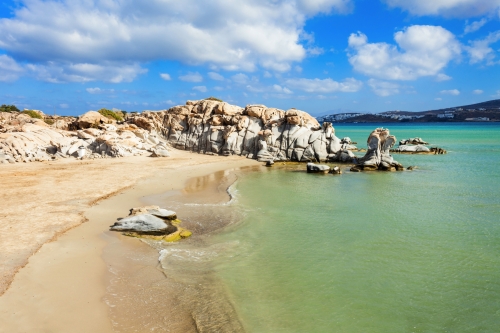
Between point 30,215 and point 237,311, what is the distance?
1028cm

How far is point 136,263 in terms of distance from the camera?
9.99m

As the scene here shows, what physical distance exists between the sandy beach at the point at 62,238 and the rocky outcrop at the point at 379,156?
1457 cm

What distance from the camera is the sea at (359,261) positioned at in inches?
301

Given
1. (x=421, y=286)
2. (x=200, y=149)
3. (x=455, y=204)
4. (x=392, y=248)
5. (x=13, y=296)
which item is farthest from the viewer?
(x=200, y=149)

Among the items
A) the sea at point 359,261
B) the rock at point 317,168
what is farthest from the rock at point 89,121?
the sea at point 359,261

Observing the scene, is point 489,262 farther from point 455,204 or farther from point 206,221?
point 206,221

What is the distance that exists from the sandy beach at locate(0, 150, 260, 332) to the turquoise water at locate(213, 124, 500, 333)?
3.56m

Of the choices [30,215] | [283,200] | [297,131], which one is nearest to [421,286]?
[283,200]

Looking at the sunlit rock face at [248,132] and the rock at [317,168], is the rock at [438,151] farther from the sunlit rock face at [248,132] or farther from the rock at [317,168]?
the rock at [317,168]

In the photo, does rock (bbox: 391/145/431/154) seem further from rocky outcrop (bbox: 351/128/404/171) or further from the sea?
the sea

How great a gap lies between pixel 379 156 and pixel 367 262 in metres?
21.8

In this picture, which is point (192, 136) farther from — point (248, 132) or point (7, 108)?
point (7, 108)

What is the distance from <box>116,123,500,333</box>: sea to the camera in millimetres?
7652

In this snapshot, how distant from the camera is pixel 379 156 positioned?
3019 cm
